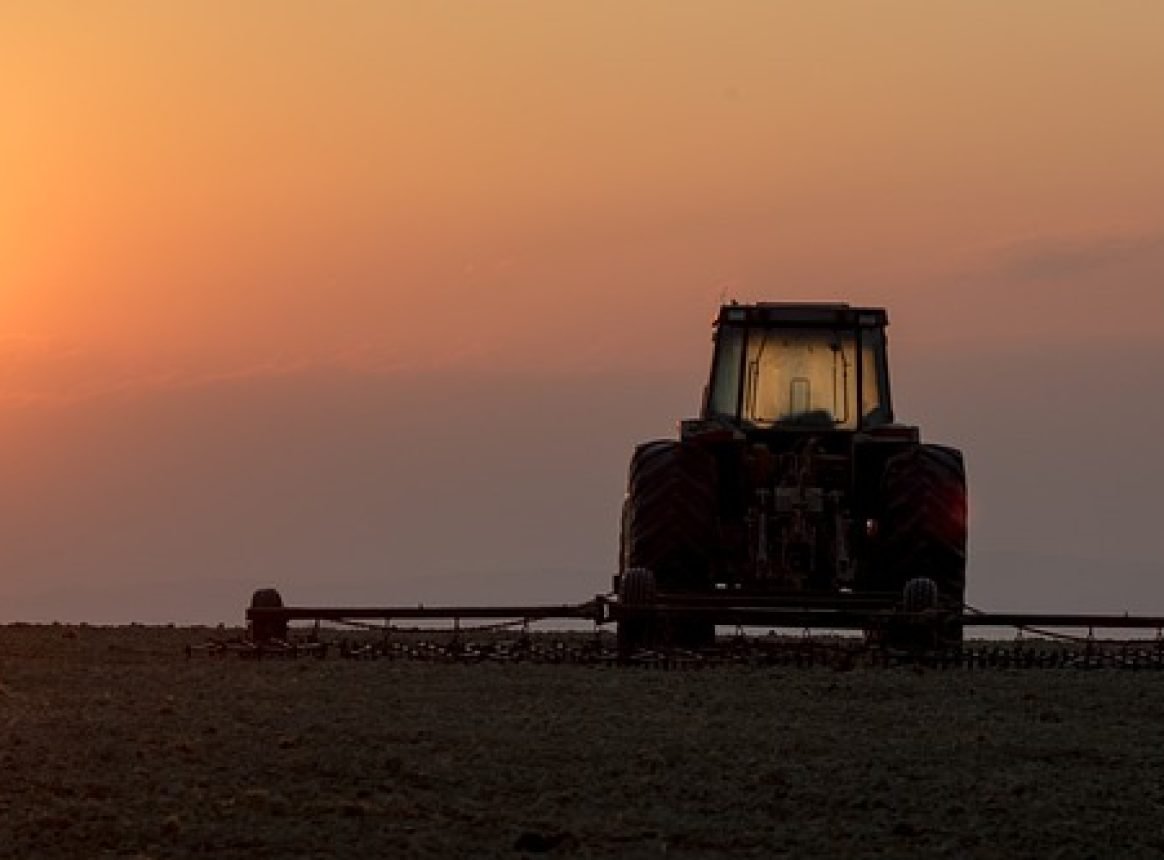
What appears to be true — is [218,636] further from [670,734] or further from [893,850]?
[893,850]

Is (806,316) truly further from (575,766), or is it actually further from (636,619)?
(575,766)

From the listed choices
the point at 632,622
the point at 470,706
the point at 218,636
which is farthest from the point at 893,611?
the point at 218,636

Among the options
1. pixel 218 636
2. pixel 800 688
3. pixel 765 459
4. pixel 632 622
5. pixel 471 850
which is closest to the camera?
pixel 471 850

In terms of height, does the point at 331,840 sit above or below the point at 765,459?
below

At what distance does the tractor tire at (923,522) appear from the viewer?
2478 centimetres

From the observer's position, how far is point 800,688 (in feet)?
63.9

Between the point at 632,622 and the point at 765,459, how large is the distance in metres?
2.66

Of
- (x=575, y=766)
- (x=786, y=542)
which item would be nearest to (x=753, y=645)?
(x=786, y=542)

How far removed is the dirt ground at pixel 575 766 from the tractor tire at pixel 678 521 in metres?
4.23

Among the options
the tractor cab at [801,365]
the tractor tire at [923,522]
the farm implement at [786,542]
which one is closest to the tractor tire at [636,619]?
the farm implement at [786,542]

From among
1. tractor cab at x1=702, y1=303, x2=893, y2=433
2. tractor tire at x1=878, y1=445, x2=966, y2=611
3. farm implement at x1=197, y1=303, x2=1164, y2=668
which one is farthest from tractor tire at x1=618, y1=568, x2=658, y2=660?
tractor cab at x1=702, y1=303, x2=893, y2=433

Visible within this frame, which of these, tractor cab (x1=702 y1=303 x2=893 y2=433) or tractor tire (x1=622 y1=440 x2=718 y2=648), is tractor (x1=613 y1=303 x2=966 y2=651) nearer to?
tractor tire (x1=622 y1=440 x2=718 y2=648)

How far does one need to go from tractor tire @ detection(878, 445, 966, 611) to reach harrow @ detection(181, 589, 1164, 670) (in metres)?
0.87

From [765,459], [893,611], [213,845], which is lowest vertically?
[213,845]
